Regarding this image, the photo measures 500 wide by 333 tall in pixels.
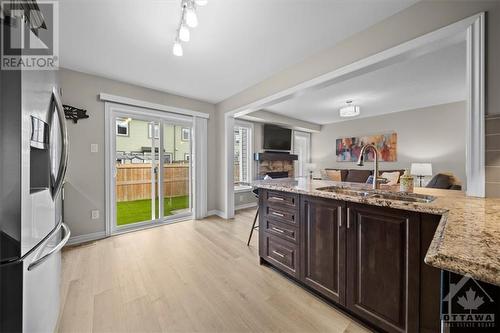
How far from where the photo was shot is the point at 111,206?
304 cm

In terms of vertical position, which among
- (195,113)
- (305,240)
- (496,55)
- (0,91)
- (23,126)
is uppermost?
(195,113)

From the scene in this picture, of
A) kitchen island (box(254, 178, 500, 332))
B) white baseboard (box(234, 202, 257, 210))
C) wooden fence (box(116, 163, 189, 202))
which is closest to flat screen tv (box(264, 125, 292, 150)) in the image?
white baseboard (box(234, 202, 257, 210))

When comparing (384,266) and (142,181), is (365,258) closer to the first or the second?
(384,266)

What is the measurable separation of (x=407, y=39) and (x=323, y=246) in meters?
1.91

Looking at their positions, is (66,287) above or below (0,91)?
below

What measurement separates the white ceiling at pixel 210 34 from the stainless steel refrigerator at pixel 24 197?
125 centimetres

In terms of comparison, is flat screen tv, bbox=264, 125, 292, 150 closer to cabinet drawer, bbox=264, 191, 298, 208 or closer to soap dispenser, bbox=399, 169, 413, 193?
cabinet drawer, bbox=264, 191, 298, 208

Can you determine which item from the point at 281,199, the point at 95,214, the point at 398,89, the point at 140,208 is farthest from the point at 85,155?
the point at 398,89

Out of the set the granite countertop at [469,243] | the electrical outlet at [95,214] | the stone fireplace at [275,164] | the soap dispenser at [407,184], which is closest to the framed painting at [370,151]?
the stone fireplace at [275,164]

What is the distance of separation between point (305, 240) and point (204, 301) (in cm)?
100

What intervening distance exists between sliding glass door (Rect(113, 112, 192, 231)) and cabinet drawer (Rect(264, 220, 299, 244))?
2365 millimetres

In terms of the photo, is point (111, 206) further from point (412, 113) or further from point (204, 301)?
point (412, 113)

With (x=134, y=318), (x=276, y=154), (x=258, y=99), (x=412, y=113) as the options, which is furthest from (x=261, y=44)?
(x=412, y=113)

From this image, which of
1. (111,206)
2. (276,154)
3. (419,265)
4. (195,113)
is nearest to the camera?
(419,265)
